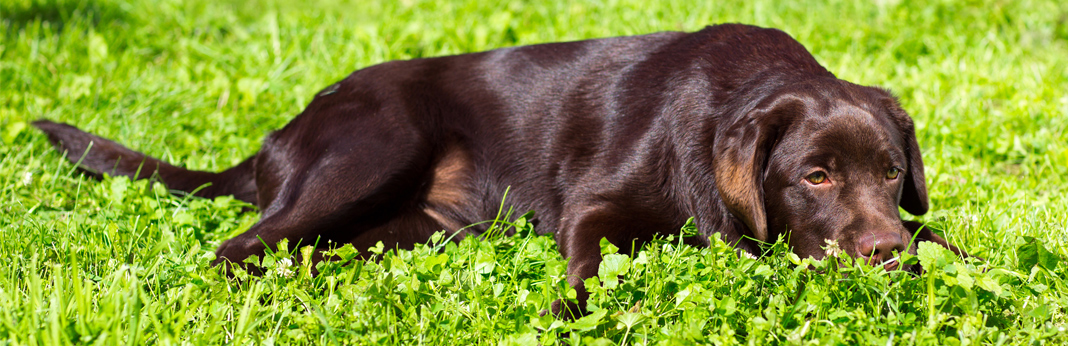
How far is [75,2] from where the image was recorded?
20.5ft

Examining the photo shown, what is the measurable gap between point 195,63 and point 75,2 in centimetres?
162

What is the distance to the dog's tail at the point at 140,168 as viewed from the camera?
355cm

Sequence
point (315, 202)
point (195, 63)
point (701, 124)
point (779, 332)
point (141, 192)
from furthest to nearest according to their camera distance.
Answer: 1. point (195, 63)
2. point (141, 192)
3. point (315, 202)
4. point (701, 124)
5. point (779, 332)

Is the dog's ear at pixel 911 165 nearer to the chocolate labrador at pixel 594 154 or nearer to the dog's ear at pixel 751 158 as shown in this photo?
the chocolate labrador at pixel 594 154

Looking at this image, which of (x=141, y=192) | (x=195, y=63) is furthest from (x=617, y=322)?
(x=195, y=63)

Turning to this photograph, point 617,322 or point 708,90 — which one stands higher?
point 708,90

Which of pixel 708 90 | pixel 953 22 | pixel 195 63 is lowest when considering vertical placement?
pixel 953 22

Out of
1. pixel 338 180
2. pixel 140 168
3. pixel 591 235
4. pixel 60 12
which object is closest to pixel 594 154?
pixel 591 235

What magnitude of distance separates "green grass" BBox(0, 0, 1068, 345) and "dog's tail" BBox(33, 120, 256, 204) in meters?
0.08

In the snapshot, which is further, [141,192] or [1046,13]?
[1046,13]

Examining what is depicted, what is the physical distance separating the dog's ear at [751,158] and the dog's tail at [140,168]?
2.03 metres

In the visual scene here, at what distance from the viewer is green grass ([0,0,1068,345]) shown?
7.27 feet

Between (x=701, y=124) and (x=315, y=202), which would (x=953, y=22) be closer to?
(x=701, y=124)

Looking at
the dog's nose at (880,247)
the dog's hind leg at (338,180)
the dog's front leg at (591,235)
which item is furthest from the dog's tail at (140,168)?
the dog's nose at (880,247)
